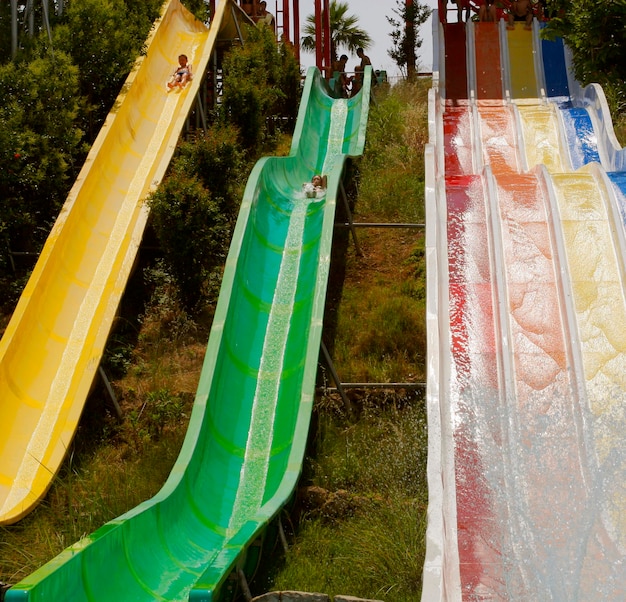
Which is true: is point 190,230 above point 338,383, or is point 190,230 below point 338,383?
above

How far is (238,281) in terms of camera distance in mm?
10203

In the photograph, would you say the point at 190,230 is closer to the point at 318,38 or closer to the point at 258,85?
the point at 258,85

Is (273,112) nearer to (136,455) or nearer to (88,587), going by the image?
(136,455)

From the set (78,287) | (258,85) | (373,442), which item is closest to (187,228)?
(78,287)

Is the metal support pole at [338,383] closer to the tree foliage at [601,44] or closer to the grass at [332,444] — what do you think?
the grass at [332,444]

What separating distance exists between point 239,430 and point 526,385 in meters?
2.59

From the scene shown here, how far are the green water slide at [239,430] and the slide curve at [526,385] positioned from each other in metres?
1.33

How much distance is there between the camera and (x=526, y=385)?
808 centimetres

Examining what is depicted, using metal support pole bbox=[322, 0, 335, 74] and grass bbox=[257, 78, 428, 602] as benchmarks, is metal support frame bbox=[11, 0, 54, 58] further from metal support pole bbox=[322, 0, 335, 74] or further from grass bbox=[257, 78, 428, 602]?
metal support pole bbox=[322, 0, 335, 74]

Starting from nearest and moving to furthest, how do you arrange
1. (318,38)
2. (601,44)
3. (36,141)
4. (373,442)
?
1. (373,442)
2. (36,141)
3. (601,44)
4. (318,38)

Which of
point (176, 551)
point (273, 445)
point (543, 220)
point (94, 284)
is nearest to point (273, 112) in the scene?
point (94, 284)

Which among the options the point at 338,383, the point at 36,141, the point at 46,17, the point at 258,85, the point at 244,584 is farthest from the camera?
the point at 258,85

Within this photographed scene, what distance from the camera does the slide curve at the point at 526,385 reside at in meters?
6.71

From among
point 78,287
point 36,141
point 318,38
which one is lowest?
point 78,287
